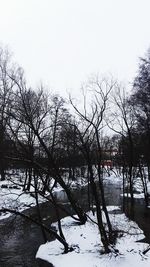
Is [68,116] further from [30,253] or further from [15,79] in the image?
[30,253]

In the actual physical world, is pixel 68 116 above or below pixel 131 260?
above

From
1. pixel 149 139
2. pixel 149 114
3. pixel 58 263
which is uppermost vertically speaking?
pixel 149 114

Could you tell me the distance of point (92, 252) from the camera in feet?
53.0

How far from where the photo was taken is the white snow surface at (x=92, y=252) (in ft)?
47.5

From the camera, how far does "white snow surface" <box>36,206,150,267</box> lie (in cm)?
1447

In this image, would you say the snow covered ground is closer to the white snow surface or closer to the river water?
the white snow surface

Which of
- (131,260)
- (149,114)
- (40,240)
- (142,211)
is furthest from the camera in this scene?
(142,211)

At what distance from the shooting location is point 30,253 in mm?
17391

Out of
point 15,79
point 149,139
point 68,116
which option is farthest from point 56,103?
point 15,79

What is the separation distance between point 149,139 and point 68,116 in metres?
6.90

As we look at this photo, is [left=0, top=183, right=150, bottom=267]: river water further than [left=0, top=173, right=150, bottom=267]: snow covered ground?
Yes

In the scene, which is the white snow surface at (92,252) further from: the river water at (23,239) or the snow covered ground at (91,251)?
the river water at (23,239)

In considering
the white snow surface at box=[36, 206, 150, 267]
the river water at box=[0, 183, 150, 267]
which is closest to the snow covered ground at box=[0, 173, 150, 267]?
the white snow surface at box=[36, 206, 150, 267]

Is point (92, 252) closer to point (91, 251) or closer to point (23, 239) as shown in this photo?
point (91, 251)
